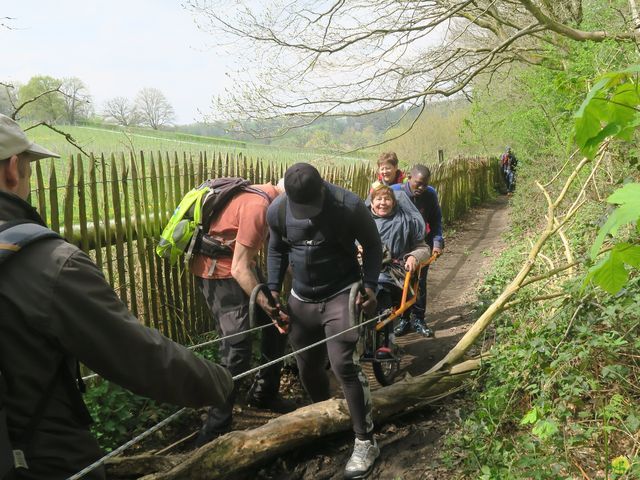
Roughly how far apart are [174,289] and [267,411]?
149 centimetres

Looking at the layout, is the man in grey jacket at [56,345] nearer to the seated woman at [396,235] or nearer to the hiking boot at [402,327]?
the seated woman at [396,235]

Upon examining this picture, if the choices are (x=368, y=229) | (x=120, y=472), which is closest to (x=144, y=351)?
(x=120, y=472)

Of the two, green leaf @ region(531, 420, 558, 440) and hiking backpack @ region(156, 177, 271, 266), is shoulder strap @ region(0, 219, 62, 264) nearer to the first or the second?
hiking backpack @ region(156, 177, 271, 266)

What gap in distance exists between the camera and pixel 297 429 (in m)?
3.60

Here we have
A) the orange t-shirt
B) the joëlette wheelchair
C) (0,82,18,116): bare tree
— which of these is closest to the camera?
the orange t-shirt

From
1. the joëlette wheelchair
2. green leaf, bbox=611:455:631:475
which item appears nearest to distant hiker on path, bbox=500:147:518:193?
the joëlette wheelchair

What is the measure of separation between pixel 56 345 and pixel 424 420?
3.43 m

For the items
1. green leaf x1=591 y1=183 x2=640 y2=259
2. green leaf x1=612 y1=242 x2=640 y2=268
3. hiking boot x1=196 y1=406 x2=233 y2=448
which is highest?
green leaf x1=591 y1=183 x2=640 y2=259

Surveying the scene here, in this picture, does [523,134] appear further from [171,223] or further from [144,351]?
[144,351]

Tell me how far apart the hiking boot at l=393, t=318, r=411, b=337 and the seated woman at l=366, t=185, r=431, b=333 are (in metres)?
1.36

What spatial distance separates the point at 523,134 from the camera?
14.5 meters

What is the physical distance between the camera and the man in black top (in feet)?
11.4

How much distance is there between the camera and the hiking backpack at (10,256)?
55.0 inches

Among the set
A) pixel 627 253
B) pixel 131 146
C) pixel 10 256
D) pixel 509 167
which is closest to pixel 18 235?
pixel 10 256
